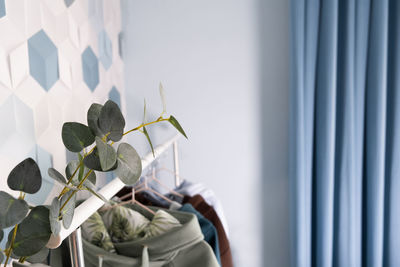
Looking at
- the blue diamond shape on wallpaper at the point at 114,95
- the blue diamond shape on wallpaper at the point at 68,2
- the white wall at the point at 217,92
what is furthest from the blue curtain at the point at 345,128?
the blue diamond shape on wallpaper at the point at 68,2

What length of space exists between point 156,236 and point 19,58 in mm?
514

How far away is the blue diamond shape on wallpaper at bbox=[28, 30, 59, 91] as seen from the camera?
860mm

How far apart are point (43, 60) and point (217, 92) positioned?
849mm

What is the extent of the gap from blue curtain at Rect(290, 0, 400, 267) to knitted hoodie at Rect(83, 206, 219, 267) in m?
0.77

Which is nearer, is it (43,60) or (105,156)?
(105,156)

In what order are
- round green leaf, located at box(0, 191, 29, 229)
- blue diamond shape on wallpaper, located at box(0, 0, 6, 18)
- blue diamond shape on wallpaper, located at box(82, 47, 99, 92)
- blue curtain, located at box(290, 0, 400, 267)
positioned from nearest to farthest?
round green leaf, located at box(0, 191, 29, 229), blue diamond shape on wallpaper, located at box(0, 0, 6, 18), blue diamond shape on wallpaper, located at box(82, 47, 99, 92), blue curtain, located at box(290, 0, 400, 267)

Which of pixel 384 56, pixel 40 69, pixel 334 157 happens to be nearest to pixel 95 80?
pixel 40 69

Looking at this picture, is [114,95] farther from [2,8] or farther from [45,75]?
[2,8]

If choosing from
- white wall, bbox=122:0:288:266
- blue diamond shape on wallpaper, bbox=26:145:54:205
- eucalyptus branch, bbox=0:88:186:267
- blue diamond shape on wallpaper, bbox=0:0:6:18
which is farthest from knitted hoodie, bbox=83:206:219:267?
white wall, bbox=122:0:288:266

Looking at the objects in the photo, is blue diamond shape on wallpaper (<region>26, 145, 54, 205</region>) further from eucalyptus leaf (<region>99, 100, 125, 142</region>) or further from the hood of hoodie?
eucalyptus leaf (<region>99, 100, 125, 142</region>)

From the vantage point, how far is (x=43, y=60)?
899 millimetres

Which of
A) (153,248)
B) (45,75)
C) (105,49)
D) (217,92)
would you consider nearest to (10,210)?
(153,248)

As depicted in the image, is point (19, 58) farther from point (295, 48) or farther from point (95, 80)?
point (295, 48)

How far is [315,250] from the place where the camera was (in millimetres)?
1597
